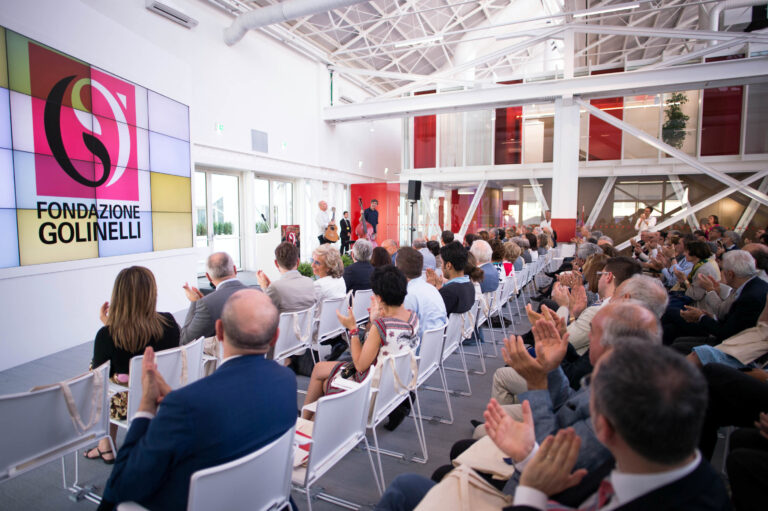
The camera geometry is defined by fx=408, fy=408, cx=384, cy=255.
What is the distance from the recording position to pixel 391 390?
8.64ft

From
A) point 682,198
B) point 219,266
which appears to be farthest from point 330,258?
point 682,198

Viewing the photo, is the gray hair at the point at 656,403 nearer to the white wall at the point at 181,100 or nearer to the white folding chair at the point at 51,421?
the white folding chair at the point at 51,421

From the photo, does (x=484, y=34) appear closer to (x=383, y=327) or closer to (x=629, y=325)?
(x=383, y=327)

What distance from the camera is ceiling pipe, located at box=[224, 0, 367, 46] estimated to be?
26.4ft

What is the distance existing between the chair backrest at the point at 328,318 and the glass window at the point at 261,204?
23.6 ft

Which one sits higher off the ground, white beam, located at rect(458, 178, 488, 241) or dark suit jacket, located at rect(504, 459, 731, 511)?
white beam, located at rect(458, 178, 488, 241)

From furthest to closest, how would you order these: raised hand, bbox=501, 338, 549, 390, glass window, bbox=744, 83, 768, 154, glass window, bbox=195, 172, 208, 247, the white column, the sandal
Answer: glass window, bbox=744, 83, 768, 154 → the white column → glass window, bbox=195, 172, 208, 247 → the sandal → raised hand, bbox=501, 338, 549, 390

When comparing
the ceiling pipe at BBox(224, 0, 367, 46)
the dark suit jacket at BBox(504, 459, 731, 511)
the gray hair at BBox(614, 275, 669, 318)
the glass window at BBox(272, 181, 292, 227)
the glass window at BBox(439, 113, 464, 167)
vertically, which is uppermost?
the ceiling pipe at BBox(224, 0, 367, 46)

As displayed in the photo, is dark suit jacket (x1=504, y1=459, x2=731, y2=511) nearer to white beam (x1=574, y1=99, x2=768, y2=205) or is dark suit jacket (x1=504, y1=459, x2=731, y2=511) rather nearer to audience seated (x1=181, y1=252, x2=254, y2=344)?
audience seated (x1=181, y1=252, x2=254, y2=344)

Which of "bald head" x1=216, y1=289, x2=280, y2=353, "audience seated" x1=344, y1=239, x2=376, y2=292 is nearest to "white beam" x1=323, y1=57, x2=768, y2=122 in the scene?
"audience seated" x1=344, y1=239, x2=376, y2=292

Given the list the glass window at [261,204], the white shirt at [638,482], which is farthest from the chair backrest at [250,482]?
the glass window at [261,204]

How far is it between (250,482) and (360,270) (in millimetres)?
3715

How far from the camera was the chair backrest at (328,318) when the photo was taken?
407 cm

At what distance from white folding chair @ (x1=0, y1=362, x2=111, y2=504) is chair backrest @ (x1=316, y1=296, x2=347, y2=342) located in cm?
205
